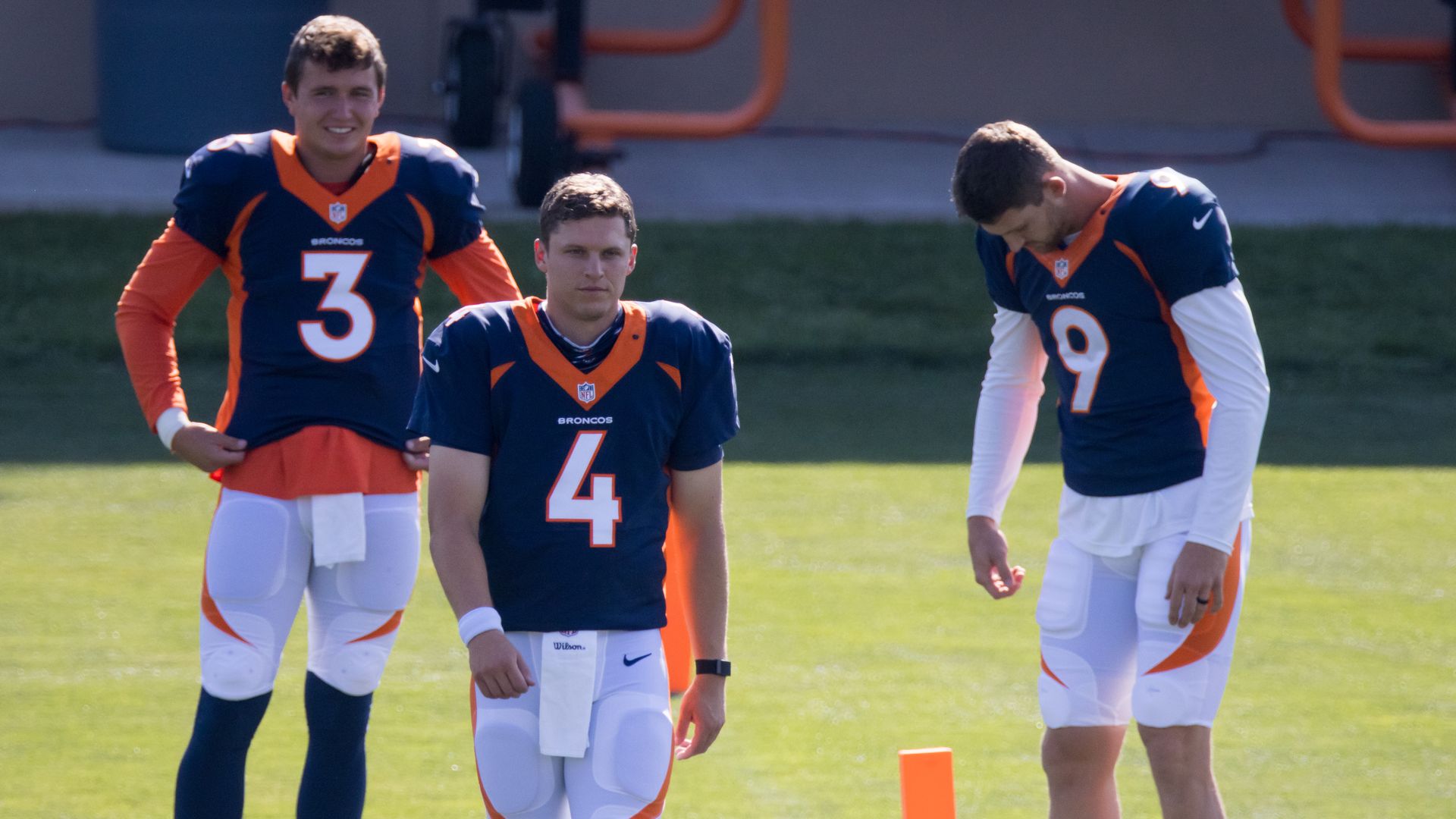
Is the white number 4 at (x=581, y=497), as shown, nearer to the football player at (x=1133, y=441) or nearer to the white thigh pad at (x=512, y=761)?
the white thigh pad at (x=512, y=761)

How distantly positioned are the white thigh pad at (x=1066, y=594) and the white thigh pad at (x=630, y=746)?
0.91 meters

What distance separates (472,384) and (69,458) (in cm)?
621

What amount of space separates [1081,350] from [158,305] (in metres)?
2.01

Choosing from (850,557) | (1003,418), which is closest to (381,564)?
(1003,418)

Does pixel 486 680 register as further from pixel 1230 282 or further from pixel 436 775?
pixel 436 775

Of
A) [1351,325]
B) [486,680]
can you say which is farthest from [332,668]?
[1351,325]

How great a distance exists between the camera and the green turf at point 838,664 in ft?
16.2

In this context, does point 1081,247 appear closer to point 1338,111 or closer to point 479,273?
point 479,273

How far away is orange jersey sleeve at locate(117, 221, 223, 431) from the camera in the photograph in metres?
4.00

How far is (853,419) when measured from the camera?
33.7 ft

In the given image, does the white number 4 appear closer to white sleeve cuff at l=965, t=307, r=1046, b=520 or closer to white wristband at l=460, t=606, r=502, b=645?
white wristband at l=460, t=606, r=502, b=645

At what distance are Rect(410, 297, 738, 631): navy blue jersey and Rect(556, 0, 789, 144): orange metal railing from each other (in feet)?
30.5

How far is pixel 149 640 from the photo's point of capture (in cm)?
622

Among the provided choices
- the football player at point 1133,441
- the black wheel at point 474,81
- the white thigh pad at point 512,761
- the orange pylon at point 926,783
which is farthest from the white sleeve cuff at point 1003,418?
the black wheel at point 474,81
